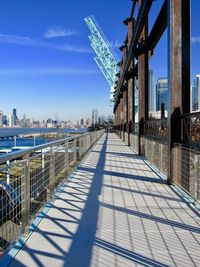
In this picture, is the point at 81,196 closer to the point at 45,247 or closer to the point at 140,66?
the point at 45,247

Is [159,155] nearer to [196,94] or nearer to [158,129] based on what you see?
[158,129]

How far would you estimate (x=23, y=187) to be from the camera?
3.58 meters

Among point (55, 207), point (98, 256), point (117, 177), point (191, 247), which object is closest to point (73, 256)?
point (98, 256)

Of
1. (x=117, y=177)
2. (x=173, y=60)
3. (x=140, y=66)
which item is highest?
(x=140, y=66)

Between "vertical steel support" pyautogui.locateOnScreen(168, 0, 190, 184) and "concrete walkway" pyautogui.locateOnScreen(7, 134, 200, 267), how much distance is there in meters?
1.18

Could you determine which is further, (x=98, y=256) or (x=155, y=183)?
(x=155, y=183)

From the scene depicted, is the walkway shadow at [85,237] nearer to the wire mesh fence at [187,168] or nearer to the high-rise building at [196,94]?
the wire mesh fence at [187,168]

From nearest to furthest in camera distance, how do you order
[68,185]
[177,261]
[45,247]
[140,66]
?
[177,261] → [45,247] → [68,185] → [140,66]

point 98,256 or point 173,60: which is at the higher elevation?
point 173,60

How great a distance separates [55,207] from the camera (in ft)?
14.9

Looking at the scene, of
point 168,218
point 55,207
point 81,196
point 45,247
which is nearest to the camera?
point 45,247

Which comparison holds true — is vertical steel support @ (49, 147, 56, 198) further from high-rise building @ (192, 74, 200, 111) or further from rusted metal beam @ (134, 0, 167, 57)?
rusted metal beam @ (134, 0, 167, 57)

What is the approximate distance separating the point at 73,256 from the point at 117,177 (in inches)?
169

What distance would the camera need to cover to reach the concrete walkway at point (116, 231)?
2.85 metres
